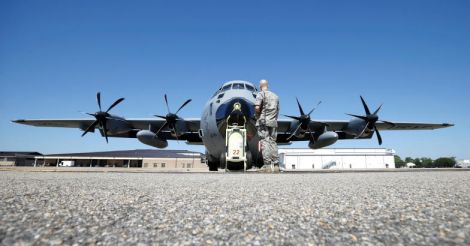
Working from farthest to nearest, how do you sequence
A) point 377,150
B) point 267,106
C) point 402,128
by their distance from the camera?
1. point 377,150
2. point 402,128
3. point 267,106

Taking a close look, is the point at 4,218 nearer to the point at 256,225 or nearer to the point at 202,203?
the point at 202,203

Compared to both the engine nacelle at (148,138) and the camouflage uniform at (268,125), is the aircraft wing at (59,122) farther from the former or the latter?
the camouflage uniform at (268,125)

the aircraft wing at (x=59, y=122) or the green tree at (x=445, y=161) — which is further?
the green tree at (x=445, y=161)

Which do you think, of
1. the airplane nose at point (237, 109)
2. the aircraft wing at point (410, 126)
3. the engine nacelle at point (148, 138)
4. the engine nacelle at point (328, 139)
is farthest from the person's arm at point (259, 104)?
the aircraft wing at point (410, 126)

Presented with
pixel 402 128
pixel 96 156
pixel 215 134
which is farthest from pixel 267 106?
pixel 96 156

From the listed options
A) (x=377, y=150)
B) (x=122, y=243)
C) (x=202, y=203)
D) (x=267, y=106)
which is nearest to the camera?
(x=122, y=243)

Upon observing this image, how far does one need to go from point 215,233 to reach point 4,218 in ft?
3.81

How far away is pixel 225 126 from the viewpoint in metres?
9.80

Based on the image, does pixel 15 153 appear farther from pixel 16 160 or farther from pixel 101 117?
pixel 101 117

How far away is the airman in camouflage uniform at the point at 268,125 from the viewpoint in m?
6.96

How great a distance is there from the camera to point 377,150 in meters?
52.0

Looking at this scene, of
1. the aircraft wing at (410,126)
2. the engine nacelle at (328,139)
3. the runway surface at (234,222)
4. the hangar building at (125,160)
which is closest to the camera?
the runway surface at (234,222)

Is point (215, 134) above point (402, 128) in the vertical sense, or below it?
below

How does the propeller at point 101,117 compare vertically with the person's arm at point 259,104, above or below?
above
